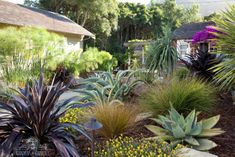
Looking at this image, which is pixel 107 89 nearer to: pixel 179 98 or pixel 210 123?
pixel 179 98

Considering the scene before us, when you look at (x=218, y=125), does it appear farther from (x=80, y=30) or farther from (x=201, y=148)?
(x=80, y=30)

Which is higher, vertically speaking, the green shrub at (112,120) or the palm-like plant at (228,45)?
the palm-like plant at (228,45)

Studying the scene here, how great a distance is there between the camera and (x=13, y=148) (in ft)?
10.8

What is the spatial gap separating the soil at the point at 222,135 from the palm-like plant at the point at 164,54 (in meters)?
1.52

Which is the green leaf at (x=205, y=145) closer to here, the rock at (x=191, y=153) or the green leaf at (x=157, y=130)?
the rock at (x=191, y=153)

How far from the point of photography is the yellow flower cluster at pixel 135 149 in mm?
3553

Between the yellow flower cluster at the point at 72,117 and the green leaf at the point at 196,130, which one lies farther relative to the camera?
the yellow flower cluster at the point at 72,117

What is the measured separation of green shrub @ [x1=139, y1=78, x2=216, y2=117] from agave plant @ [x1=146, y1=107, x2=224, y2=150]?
0.56 meters

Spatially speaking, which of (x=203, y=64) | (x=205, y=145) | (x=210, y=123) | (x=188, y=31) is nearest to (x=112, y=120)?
(x=205, y=145)

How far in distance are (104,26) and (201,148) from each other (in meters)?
23.7

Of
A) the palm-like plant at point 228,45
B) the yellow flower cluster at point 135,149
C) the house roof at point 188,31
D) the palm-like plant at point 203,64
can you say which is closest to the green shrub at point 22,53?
the palm-like plant at point 203,64

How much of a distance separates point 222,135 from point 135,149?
1.75 meters

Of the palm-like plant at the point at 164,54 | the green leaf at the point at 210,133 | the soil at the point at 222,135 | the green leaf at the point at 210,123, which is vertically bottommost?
the soil at the point at 222,135

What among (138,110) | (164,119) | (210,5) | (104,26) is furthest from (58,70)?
(210,5)
